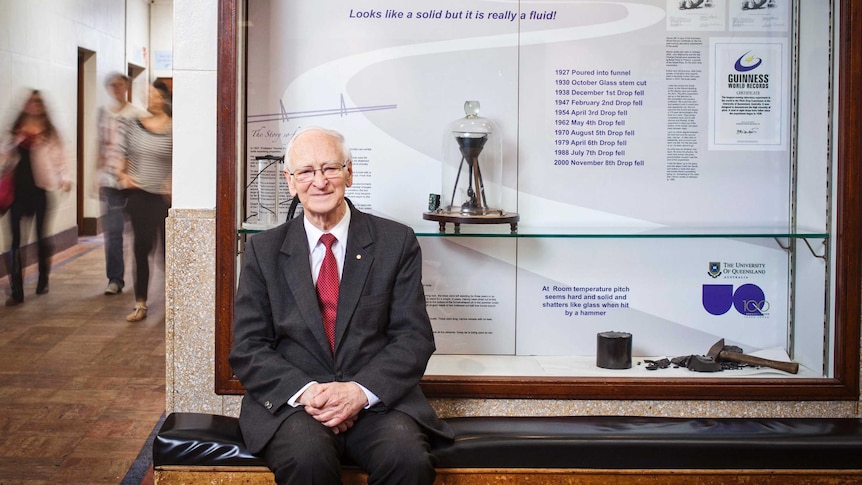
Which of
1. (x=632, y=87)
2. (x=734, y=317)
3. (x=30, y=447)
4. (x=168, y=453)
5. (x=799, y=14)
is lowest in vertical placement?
(x=30, y=447)

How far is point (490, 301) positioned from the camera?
3.30 metres

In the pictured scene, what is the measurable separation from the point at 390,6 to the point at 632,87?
0.89 meters

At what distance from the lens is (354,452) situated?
2.56 m

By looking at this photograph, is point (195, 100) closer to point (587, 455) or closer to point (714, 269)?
point (587, 455)

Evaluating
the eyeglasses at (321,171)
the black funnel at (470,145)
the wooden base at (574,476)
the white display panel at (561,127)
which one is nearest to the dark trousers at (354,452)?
the wooden base at (574,476)

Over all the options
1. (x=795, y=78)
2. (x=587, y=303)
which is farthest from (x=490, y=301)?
(x=795, y=78)

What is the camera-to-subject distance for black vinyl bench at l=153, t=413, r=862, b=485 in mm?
2699

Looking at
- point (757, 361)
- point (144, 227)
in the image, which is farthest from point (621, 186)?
point (144, 227)

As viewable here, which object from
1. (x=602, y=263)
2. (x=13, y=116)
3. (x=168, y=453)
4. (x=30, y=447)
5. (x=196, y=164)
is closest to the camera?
(x=168, y=453)

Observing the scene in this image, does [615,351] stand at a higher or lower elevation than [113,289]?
higher

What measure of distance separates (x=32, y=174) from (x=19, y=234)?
0.48 meters

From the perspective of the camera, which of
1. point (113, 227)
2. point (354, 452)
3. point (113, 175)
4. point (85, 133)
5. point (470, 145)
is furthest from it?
point (85, 133)

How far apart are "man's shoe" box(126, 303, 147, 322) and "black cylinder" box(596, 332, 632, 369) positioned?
14.6 feet

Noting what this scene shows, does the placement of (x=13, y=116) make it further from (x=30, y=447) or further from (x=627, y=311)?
(x=627, y=311)
